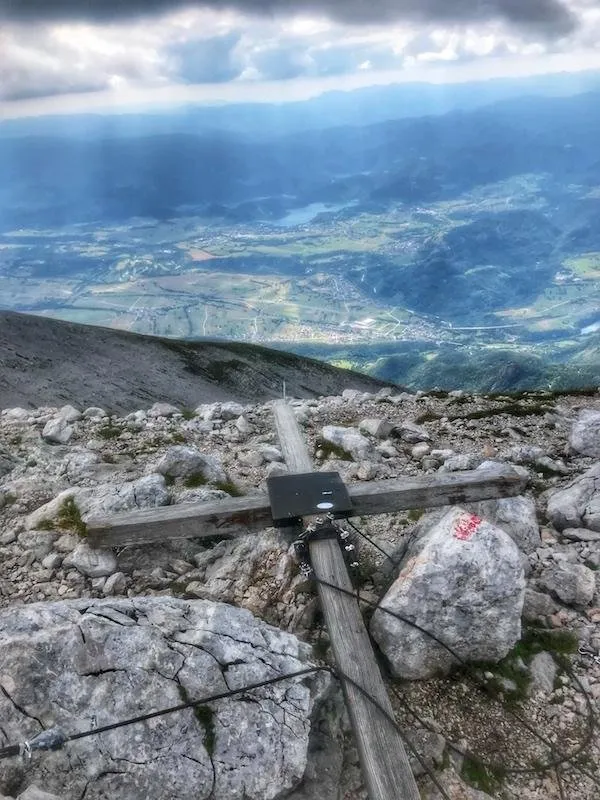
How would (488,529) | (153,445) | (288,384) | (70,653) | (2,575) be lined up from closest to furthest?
1. (70,653)
2. (488,529)
3. (2,575)
4. (153,445)
5. (288,384)

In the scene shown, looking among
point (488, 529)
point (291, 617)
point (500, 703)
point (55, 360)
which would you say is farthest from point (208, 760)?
point (55, 360)

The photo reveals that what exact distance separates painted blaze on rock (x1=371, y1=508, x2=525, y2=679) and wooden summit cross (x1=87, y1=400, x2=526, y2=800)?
1.41 feet

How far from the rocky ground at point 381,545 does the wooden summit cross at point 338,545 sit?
0.37 meters

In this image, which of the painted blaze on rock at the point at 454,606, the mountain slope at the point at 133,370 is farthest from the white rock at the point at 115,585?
the mountain slope at the point at 133,370

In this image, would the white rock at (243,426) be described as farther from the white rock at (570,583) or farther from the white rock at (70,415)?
the white rock at (570,583)

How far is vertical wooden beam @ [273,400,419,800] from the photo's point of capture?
13.3 feet

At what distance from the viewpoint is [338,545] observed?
5820mm

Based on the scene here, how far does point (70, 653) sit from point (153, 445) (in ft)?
20.4

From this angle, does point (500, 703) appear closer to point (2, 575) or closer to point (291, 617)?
point (291, 617)

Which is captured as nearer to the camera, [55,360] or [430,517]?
[430,517]

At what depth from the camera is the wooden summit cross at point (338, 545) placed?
4.18 metres

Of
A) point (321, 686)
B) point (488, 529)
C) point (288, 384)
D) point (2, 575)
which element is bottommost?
point (288, 384)

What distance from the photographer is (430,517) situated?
6559mm

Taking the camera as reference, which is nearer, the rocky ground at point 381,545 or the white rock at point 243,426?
the rocky ground at point 381,545
